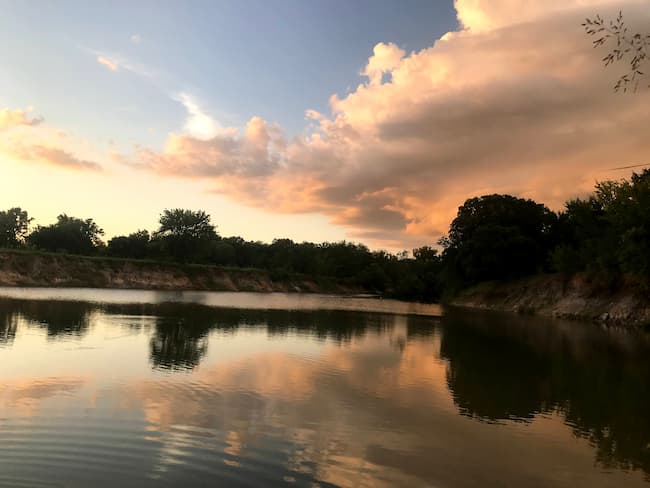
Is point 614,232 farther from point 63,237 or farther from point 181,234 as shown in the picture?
point 63,237

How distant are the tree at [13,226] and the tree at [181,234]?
1442 inches

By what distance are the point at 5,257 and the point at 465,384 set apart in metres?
77.2

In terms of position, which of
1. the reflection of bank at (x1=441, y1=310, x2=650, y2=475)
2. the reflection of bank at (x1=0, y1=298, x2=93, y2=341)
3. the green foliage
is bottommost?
the reflection of bank at (x1=441, y1=310, x2=650, y2=475)

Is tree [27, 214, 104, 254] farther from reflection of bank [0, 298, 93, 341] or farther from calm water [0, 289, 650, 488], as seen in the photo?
calm water [0, 289, 650, 488]

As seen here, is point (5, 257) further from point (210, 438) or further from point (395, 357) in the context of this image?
point (210, 438)

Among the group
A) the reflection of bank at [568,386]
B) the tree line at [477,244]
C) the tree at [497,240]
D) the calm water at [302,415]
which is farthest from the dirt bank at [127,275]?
the reflection of bank at [568,386]

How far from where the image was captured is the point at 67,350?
19.0 metres

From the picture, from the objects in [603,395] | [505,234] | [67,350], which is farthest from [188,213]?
[603,395]

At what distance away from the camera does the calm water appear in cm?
838

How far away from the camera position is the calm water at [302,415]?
8.38 meters

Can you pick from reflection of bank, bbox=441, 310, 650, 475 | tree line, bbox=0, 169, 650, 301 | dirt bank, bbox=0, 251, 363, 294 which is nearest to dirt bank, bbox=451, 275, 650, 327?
tree line, bbox=0, 169, 650, 301

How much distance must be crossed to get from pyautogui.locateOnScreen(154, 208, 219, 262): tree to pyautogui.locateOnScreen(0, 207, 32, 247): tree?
1442 inches

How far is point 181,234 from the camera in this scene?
406ft

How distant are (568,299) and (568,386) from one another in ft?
176
